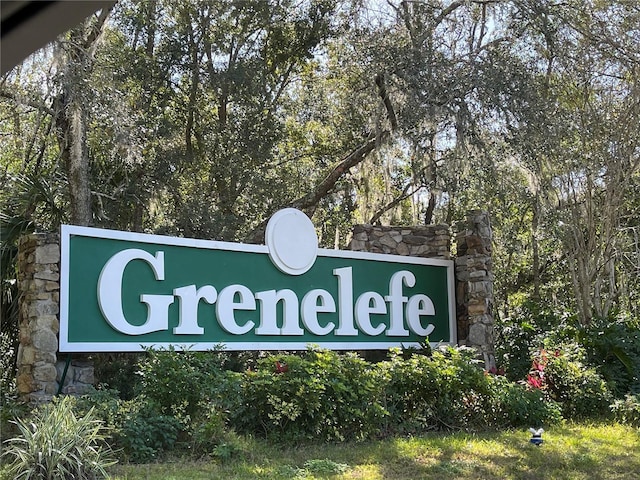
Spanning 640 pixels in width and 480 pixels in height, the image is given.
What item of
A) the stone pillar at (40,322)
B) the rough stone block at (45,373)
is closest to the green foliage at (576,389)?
the stone pillar at (40,322)

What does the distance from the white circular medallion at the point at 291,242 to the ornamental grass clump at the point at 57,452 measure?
3699mm

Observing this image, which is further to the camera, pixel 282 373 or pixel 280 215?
pixel 280 215

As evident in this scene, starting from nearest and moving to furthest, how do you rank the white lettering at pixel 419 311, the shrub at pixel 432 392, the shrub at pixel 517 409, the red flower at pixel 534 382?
the shrub at pixel 432 392
the shrub at pixel 517 409
the red flower at pixel 534 382
the white lettering at pixel 419 311

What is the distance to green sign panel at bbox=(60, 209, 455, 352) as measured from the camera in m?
7.12

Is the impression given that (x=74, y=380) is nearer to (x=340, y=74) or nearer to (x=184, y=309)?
(x=184, y=309)

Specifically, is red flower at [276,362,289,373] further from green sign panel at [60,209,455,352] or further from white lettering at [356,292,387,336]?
white lettering at [356,292,387,336]

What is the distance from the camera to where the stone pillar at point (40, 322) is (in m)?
6.69

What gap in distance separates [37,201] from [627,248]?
1056 cm

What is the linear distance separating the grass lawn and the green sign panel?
6.10 ft

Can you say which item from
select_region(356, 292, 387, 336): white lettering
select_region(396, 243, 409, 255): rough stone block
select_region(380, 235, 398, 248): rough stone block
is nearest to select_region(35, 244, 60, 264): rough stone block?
select_region(356, 292, 387, 336): white lettering

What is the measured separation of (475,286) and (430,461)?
4483 millimetres

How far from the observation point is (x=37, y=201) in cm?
935

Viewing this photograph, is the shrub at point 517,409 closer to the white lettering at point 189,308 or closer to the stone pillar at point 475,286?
the stone pillar at point 475,286

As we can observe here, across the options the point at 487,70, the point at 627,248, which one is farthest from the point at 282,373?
the point at 627,248
